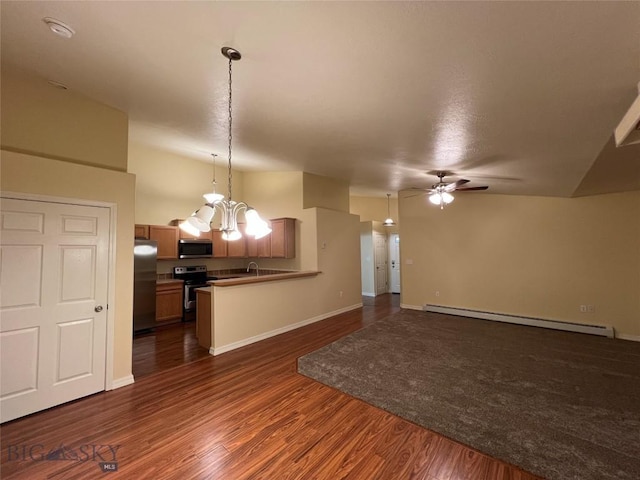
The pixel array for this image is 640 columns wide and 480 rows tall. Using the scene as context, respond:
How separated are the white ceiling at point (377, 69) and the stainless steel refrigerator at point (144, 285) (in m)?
2.40

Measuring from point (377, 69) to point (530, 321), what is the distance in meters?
5.71

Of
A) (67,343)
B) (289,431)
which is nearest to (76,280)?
(67,343)

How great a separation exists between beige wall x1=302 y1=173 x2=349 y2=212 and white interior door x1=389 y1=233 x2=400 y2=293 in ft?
10.5

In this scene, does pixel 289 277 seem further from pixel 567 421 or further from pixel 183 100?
pixel 567 421

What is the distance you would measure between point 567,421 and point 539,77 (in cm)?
285

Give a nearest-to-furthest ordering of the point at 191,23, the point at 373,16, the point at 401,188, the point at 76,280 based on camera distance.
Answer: the point at 373,16, the point at 191,23, the point at 76,280, the point at 401,188

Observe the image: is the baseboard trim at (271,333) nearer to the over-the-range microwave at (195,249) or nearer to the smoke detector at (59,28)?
the over-the-range microwave at (195,249)

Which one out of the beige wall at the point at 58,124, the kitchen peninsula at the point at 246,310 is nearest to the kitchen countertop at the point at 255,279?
the kitchen peninsula at the point at 246,310

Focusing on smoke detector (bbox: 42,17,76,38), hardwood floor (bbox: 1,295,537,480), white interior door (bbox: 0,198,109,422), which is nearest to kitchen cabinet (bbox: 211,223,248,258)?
white interior door (bbox: 0,198,109,422)

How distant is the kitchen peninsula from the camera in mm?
4117

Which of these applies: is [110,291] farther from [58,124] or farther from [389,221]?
[389,221]

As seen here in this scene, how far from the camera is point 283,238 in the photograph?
598 cm

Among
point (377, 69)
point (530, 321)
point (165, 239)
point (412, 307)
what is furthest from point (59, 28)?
point (530, 321)

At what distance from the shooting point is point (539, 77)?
1.89 metres
